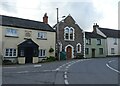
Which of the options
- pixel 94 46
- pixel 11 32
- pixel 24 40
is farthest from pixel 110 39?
pixel 11 32

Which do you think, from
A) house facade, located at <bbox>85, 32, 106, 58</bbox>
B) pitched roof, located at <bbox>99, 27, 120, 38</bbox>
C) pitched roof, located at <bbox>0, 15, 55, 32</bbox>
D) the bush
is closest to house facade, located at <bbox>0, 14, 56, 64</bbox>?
pitched roof, located at <bbox>0, 15, 55, 32</bbox>

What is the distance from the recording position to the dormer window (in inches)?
1744

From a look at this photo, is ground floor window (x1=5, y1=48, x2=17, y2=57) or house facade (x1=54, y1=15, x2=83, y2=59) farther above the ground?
house facade (x1=54, y1=15, x2=83, y2=59)

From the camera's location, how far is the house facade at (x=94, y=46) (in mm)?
49588

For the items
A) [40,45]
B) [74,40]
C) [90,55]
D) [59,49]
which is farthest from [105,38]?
[40,45]

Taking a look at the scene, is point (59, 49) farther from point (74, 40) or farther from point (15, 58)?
point (15, 58)

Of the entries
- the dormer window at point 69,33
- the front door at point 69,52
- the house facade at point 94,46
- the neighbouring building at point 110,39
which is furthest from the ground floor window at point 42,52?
the neighbouring building at point 110,39

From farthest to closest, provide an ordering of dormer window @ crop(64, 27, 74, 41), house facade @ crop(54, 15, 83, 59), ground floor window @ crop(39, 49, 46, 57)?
dormer window @ crop(64, 27, 74, 41)
house facade @ crop(54, 15, 83, 59)
ground floor window @ crop(39, 49, 46, 57)

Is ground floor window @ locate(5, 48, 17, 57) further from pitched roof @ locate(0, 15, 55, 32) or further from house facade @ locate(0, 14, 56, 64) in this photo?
pitched roof @ locate(0, 15, 55, 32)

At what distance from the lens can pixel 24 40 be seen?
34.6m

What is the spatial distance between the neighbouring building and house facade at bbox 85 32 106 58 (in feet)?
6.17

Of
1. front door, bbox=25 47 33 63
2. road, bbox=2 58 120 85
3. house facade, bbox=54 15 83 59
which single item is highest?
house facade, bbox=54 15 83 59

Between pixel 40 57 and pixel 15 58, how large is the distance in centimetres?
510

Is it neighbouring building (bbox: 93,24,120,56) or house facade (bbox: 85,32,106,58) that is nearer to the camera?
house facade (bbox: 85,32,106,58)
